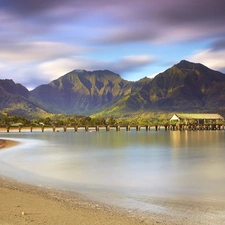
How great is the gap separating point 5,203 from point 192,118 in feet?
418

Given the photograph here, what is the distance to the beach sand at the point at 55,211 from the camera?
1020 cm

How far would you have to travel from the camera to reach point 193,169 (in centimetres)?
2577

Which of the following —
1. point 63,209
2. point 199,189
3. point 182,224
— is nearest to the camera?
point 182,224

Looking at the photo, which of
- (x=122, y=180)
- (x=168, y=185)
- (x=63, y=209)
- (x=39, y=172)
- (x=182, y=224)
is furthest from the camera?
(x=39, y=172)

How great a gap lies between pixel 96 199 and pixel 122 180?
6048 millimetres

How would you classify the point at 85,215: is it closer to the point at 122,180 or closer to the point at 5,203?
the point at 5,203

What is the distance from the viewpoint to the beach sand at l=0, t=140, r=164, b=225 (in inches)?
402

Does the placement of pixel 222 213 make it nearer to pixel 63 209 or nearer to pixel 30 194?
pixel 63 209

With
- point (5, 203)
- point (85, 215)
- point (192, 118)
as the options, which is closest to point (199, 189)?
point (85, 215)

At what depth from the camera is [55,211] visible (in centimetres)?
1137

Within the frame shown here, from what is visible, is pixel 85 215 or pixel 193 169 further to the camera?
pixel 193 169

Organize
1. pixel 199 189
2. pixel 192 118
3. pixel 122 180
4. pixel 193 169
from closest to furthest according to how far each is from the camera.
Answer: pixel 199 189, pixel 122 180, pixel 193 169, pixel 192 118

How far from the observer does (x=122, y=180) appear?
20.1 m

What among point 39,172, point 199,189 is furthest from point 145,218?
point 39,172
